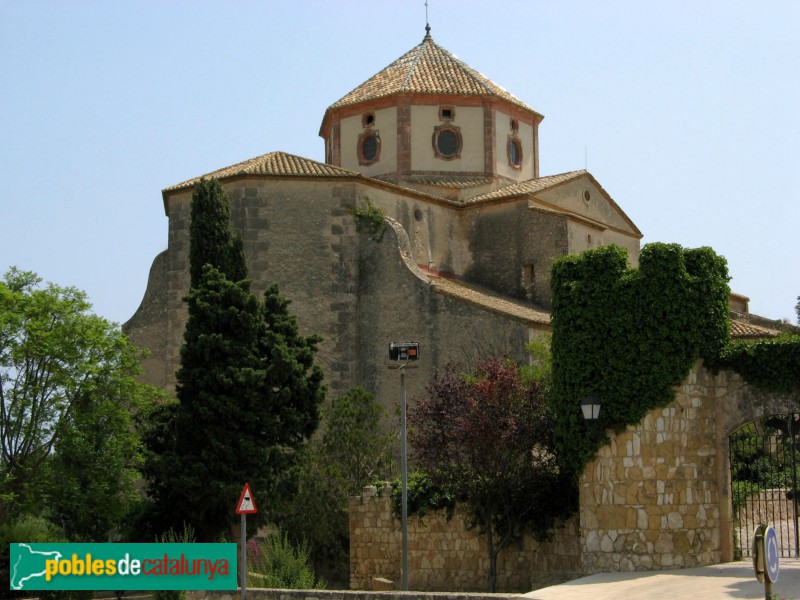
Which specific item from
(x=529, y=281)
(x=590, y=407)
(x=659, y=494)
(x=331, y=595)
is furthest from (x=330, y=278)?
(x=331, y=595)

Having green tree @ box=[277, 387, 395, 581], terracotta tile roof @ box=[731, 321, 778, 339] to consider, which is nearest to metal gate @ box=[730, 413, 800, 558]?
terracotta tile roof @ box=[731, 321, 778, 339]

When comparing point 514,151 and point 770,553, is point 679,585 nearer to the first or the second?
point 770,553

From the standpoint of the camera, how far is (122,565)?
725 inches

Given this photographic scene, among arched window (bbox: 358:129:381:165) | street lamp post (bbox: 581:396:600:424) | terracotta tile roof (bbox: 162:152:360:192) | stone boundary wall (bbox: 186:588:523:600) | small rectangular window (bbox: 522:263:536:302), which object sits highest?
arched window (bbox: 358:129:381:165)

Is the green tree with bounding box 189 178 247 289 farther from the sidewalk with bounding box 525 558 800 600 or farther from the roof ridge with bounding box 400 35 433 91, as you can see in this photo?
the sidewalk with bounding box 525 558 800 600

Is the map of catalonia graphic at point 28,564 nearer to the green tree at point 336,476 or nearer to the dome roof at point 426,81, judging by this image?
the green tree at point 336,476

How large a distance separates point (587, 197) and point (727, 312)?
65.4 feet

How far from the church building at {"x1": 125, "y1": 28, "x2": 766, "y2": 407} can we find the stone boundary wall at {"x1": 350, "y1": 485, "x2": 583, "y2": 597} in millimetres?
7210

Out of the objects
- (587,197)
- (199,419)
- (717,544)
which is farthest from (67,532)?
(587,197)

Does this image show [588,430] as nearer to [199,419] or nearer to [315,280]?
[199,419]

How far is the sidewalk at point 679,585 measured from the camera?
50.9 ft

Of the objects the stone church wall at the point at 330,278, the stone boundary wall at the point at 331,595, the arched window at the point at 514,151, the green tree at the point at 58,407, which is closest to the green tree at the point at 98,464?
the green tree at the point at 58,407

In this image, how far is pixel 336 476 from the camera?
26594 mm

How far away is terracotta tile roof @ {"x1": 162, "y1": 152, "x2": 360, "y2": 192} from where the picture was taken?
107 feet
